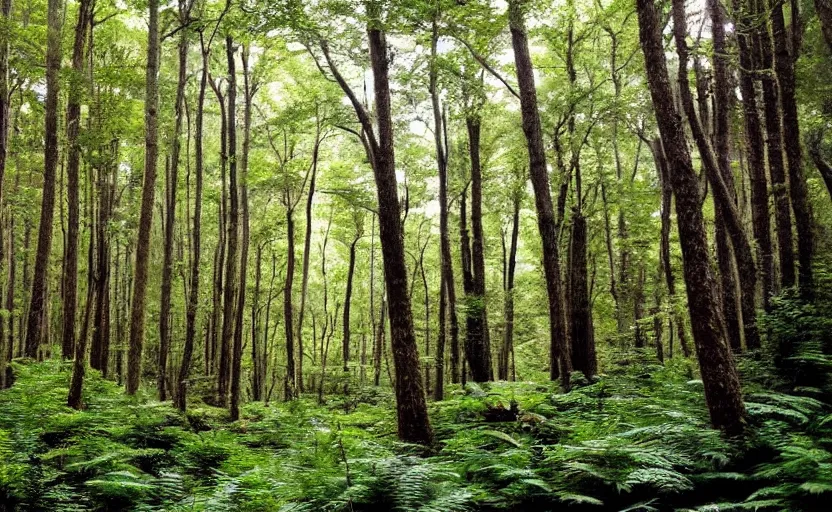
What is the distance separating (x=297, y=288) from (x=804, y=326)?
31.1 meters

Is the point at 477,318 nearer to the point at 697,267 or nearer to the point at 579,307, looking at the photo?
the point at 579,307

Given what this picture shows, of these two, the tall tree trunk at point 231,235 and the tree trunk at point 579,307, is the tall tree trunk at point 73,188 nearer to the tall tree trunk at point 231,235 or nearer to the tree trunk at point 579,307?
the tall tree trunk at point 231,235

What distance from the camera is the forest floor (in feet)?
18.3

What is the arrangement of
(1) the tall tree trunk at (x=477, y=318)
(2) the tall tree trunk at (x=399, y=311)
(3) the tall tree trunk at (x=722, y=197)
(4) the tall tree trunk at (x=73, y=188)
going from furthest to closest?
1. (1) the tall tree trunk at (x=477, y=318)
2. (4) the tall tree trunk at (x=73, y=188)
3. (3) the tall tree trunk at (x=722, y=197)
4. (2) the tall tree trunk at (x=399, y=311)

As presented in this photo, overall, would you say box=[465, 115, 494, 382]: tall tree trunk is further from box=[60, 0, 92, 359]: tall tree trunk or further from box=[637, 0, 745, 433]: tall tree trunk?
box=[60, 0, 92, 359]: tall tree trunk

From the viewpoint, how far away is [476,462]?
713 centimetres

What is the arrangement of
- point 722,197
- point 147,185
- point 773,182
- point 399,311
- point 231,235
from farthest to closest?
point 231,235 < point 773,182 < point 147,185 < point 722,197 < point 399,311

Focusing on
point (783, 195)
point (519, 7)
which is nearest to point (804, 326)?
point (783, 195)

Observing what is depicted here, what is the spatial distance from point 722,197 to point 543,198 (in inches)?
139

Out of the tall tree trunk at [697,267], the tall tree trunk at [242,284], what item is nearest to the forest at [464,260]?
the tall tree trunk at [697,267]

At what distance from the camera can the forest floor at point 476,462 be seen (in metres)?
5.57

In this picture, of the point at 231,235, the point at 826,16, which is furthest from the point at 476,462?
the point at 231,235

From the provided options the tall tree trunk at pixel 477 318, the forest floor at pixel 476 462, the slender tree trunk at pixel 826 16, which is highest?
the slender tree trunk at pixel 826 16

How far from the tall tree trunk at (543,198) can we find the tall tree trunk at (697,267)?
4.91 m
